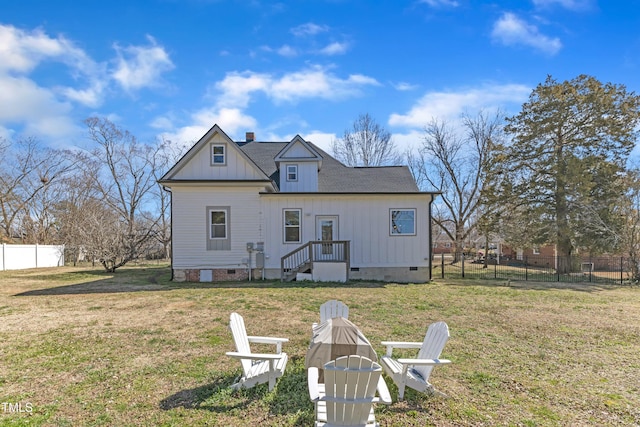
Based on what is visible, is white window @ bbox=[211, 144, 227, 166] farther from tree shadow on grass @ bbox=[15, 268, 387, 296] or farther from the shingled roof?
tree shadow on grass @ bbox=[15, 268, 387, 296]

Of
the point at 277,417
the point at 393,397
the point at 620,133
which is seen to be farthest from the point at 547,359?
the point at 620,133

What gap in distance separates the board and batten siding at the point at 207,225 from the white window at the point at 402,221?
5895 millimetres

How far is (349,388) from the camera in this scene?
10.2 ft

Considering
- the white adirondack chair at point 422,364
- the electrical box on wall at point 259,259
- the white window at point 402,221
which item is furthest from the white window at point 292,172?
the white adirondack chair at point 422,364

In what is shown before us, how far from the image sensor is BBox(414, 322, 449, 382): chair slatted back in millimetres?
4332

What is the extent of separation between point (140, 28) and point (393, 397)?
504 inches

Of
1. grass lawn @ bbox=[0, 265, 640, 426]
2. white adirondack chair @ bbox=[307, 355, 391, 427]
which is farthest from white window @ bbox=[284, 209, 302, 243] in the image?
white adirondack chair @ bbox=[307, 355, 391, 427]

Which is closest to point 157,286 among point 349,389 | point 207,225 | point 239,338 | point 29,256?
point 207,225

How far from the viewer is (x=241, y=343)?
4.77 m

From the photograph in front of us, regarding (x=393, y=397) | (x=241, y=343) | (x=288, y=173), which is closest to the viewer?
(x=393, y=397)

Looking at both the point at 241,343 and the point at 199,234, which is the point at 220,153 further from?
the point at 241,343

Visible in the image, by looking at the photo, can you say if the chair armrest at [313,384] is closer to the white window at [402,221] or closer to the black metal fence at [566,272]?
the white window at [402,221]

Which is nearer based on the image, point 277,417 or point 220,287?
point 277,417

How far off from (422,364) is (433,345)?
1.74 ft
